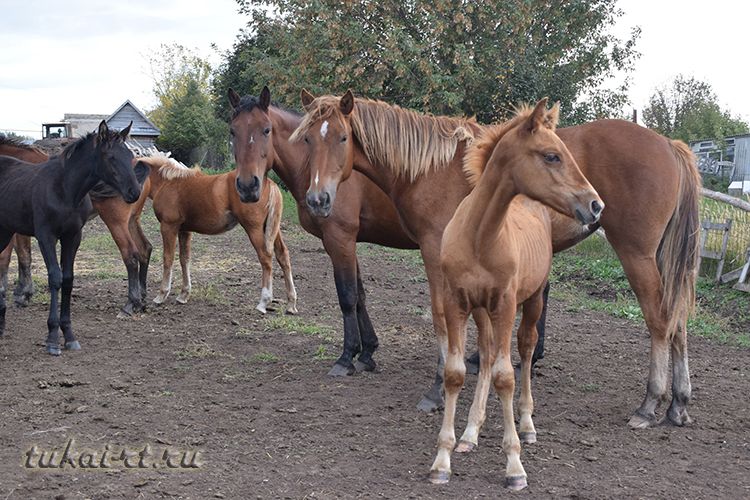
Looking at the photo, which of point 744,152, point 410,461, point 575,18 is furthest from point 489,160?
point 744,152

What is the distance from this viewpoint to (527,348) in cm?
446

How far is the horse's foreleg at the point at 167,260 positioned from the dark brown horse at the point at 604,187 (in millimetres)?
4389

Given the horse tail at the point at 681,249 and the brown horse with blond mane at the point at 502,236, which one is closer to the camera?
the brown horse with blond mane at the point at 502,236

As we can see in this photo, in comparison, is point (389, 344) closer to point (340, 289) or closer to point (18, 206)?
point (340, 289)

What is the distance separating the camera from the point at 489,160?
12.3ft

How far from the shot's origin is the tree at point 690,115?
40875 mm

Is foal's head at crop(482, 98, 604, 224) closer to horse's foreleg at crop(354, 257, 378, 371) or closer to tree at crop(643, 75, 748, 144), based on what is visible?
horse's foreleg at crop(354, 257, 378, 371)

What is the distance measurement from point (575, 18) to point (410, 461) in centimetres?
2045

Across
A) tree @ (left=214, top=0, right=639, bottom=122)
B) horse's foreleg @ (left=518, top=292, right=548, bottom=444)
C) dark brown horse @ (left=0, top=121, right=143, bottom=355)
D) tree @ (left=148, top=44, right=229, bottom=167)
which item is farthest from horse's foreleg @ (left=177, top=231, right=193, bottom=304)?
tree @ (left=148, top=44, right=229, bottom=167)

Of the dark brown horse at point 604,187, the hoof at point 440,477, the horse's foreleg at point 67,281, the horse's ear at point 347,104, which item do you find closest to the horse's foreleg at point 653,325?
the dark brown horse at point 604,187

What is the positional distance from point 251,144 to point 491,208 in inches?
112

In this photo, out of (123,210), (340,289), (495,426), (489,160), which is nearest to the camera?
(489,160)

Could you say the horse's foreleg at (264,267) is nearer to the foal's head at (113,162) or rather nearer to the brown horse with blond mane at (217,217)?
the brown horse with blond mane at (217,217)

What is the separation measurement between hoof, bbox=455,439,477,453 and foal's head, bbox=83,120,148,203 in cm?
420
